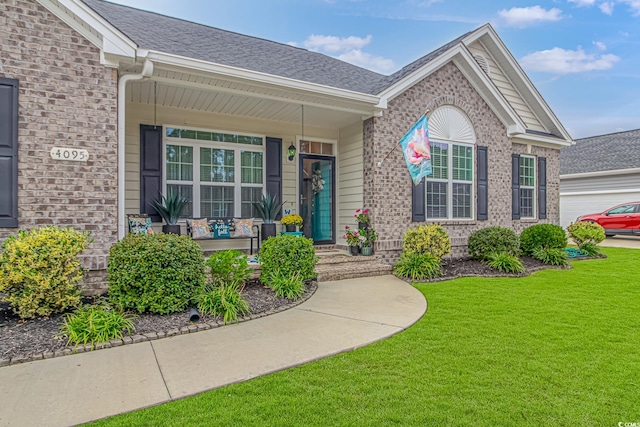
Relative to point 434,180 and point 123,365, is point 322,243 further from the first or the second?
point 123,365

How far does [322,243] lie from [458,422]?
22.5ft

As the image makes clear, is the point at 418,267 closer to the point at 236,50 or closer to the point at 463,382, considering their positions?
the point at 463,382

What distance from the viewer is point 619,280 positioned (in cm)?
707

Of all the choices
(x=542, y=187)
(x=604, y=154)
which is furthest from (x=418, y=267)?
(x=604, y=154)

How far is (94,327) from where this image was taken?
3865 millimetres

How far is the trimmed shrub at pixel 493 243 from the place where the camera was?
27.3 ft

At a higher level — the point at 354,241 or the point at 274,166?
the point at 274,166

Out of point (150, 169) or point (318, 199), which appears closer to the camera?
point (150, 169)

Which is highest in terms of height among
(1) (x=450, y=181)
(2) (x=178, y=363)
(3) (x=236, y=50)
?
(3) (x=236, y=50)

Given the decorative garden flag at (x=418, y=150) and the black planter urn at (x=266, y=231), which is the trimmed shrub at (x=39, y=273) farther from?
the decorative garden flag at (x=418, y=150)

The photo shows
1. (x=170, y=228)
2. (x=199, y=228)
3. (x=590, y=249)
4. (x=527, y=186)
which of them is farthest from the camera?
(x=527, y=186)

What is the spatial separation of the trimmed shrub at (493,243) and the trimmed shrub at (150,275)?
654cm

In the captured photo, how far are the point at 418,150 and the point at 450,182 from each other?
2052 mm

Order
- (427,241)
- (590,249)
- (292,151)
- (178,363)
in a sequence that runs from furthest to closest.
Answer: (590,249), (292,151), (427,241), (178,363)
